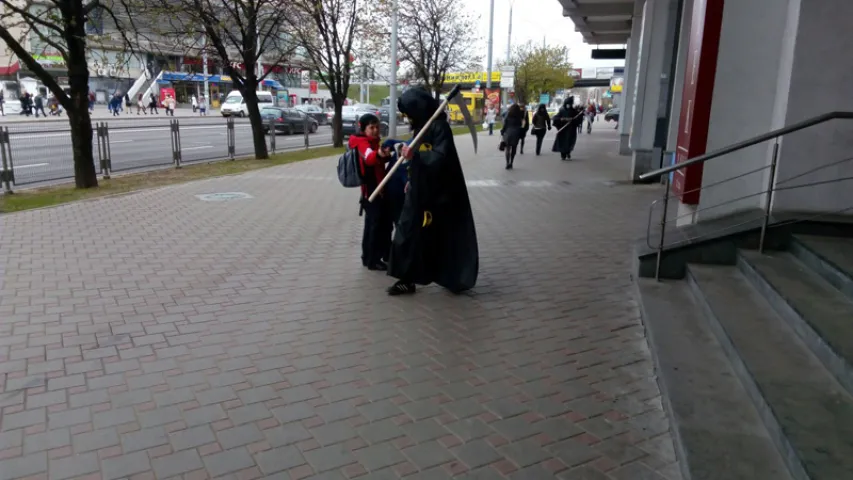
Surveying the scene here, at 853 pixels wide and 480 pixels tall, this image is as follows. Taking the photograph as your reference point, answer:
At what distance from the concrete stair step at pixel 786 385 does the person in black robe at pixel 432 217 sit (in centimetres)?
206

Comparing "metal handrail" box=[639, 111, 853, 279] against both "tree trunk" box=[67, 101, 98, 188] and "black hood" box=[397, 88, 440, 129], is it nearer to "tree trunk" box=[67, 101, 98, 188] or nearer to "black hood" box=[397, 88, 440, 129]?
"black hood" box=[397, 88, 440, 129]

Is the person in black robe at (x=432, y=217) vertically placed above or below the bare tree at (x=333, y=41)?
below

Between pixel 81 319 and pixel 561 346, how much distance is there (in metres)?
3.85

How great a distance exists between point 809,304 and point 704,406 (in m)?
1.18

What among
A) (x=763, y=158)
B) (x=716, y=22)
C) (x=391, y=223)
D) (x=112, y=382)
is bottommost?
(x=112, y=382)

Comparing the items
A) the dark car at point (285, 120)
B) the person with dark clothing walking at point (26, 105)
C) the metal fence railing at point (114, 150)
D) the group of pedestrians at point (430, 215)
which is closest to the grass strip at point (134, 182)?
the metal fence railing at point (114, 150)

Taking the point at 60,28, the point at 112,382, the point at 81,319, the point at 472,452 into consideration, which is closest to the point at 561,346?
the point at 472,452

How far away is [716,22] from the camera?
679cm

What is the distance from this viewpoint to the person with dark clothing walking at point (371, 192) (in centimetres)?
640

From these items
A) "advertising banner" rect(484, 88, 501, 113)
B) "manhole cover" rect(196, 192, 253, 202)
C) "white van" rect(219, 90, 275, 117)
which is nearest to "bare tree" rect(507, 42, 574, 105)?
"advertising banner" rect(484, 88, 501, 113)

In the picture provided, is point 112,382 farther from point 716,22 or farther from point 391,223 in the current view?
point 716,22

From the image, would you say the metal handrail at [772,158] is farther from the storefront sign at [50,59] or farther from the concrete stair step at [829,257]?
the storefront sign at [50,59]

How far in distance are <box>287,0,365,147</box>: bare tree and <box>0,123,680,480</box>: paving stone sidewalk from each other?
15911 mm

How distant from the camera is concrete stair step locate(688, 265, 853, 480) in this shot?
283 cm
